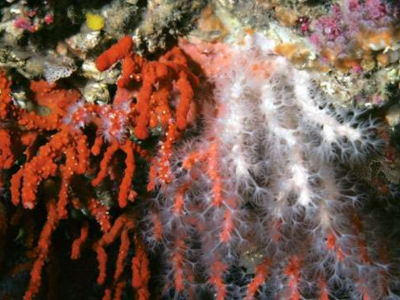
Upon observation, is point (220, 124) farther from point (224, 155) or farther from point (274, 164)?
point (274, 164)

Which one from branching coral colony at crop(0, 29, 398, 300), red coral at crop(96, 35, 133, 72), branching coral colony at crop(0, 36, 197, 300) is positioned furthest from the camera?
branching coral colony at crop(0, 29, 398, 300)

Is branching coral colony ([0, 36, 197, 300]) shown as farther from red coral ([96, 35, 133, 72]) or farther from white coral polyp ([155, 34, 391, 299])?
white coral polyp ([155, 34, 391, 299])

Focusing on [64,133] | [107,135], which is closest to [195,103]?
[107,135]

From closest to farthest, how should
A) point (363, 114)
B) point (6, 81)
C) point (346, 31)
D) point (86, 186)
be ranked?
point (346, 31), point (6, 81), point (363, 114), point (86, 186)

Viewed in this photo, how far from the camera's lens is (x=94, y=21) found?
196 centimetres

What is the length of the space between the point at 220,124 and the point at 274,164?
40 cm

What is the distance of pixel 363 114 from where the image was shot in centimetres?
221

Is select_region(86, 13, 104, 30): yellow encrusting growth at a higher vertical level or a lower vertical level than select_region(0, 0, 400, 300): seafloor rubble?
higher

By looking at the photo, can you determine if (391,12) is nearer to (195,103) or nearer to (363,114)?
(363,114)

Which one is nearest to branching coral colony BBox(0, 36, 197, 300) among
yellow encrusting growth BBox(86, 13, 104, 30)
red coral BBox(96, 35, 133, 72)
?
red coral BBox(96, 35, 133, 72)

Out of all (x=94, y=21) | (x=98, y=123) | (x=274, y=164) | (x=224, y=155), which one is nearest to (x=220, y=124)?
(x=224, y=155)

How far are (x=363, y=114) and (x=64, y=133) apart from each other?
1.74 m

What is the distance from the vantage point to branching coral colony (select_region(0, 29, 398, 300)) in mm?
2086

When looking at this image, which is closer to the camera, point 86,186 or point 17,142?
point 17,142
